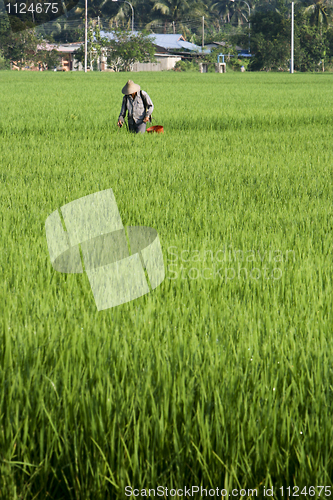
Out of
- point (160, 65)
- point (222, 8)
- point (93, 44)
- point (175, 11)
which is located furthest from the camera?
point (222, 8)

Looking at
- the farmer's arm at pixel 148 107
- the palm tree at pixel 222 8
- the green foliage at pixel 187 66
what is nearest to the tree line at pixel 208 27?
the palm tree at pixel 222 8

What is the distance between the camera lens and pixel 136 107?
25.3 feet

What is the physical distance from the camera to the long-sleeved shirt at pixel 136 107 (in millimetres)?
7594

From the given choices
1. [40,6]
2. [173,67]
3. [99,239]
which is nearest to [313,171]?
[99,239]

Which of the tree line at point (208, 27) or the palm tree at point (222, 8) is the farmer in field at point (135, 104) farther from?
the palm tree at point (222, 8)

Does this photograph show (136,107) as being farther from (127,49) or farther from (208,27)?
(208,27)

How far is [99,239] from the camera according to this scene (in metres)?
3.06

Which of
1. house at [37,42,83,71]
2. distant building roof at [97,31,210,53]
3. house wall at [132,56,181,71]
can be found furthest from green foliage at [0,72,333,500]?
distant building roof at [97,31,210,53]

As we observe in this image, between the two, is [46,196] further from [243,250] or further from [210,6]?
[210,6]

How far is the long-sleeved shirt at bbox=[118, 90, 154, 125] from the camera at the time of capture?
7.59 metres

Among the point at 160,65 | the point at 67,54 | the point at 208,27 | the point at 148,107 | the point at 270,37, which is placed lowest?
the point at 148,107

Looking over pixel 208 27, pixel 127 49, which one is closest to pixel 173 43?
pixel 208 27

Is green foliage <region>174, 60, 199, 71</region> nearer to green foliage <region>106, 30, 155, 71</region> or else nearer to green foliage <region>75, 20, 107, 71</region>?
green foliage <region>106, 30, 155, 71</region>

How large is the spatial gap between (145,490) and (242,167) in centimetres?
481
